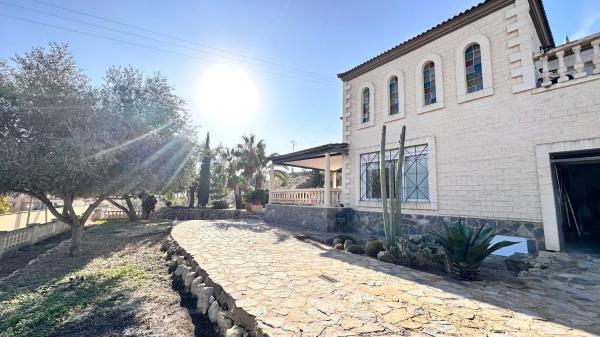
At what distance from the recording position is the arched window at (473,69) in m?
8.84

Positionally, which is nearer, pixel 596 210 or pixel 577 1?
pixel 577 1

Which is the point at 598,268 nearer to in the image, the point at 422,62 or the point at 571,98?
the point at 571,98

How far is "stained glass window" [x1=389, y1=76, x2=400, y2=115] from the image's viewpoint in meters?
11.2

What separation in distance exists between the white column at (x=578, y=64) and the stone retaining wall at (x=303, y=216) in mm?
8895

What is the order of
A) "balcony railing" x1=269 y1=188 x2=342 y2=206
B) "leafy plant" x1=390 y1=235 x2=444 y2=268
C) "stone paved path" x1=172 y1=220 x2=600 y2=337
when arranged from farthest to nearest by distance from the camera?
"balcony railing" x1=269 y1=188 x2=342 y2=206
"leafy plant" x1=390 y1=235 x2=444 y2=268
"stone paved path" x1=172 y1=220 x2=600 y2=337

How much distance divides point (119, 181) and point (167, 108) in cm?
357

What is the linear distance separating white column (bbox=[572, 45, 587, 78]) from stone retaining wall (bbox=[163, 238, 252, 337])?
31.6 ft

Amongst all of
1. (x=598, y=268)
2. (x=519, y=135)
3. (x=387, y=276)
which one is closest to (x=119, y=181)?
(x=387, y=276)

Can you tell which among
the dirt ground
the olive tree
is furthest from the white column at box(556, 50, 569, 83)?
the olive tree

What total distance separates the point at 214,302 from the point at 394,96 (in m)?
10.3

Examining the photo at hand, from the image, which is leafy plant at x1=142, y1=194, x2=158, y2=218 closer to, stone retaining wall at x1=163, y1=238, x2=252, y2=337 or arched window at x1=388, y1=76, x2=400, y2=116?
stone retaining wall at x1=163, y1=238, x2=252, y2=337

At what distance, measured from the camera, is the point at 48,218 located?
19438 millimetres

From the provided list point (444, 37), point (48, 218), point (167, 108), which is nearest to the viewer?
point (444, 37)

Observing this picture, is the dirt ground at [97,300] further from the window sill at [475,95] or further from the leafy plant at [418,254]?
the window sill at [475,95]
